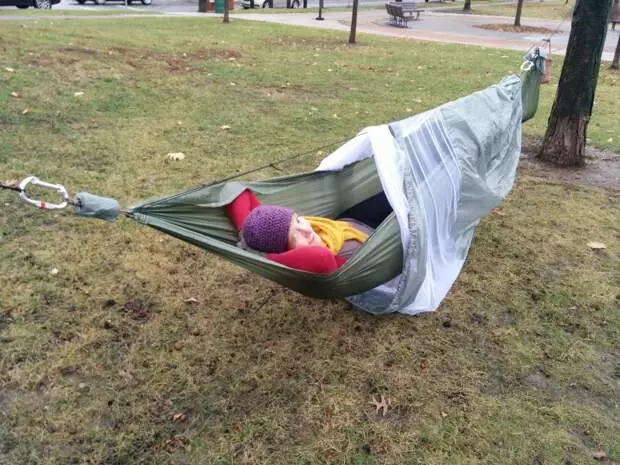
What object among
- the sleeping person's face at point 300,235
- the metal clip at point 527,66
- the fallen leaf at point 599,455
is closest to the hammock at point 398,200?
the sleeping person's face at point 300,235

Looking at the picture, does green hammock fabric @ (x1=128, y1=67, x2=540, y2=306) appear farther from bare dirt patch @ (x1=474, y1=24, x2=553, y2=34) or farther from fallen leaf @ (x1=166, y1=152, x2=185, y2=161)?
bare dirt patch @ (x1=474, y1=24, x2=553, y2=34)

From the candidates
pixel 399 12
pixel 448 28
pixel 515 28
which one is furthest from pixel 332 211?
pixel 515 28

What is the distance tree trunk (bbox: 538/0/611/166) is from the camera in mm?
4617

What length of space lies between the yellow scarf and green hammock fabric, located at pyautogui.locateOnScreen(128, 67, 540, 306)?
29cm

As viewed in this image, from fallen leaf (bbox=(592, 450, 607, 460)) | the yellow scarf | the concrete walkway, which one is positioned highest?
the concrete walkway

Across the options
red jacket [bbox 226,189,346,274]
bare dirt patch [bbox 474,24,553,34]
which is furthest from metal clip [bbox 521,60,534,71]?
bare dirt patch [bbox 474,24,553,34]

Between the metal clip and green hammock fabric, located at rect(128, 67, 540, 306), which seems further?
the metal clip

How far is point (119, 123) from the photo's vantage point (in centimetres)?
542

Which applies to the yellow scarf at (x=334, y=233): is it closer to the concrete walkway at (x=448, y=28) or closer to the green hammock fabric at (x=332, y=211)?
the green hammock fabric at (x=332, y=211)

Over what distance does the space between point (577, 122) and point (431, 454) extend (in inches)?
144

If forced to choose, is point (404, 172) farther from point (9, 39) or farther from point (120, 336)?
point (9, 39)

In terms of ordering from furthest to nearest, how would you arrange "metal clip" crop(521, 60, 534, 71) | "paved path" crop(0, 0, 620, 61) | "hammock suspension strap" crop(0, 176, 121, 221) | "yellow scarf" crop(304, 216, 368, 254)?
"paved path" crop(0, 0, 620, 61) → "metal clip" crop(521, 60, 534, 71) → "yellow scarf" crop(304, 216, 368, 254) → "hammock suspension strap" crop(0, 176, 121, 221)

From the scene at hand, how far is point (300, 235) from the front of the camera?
8.38 feet

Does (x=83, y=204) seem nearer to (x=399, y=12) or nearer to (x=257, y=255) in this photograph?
(x=257, y=255)
